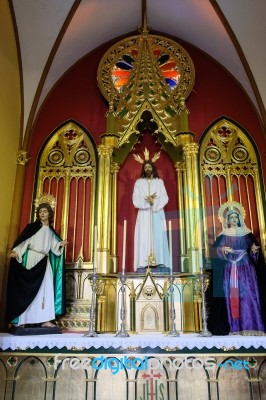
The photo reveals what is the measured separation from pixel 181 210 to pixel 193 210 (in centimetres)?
46

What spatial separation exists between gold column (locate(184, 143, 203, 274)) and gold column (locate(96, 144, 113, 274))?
52.1 inches

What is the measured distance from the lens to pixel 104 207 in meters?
6.23

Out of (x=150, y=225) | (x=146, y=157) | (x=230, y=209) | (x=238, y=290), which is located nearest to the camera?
(x=238, y=290)

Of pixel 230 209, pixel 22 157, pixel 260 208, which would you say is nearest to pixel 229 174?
pixel 260 208

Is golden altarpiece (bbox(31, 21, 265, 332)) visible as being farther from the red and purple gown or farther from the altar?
the altar

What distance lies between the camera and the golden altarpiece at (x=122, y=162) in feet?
18.7

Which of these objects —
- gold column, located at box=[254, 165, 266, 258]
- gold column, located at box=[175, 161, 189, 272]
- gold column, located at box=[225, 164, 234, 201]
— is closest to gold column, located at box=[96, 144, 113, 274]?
gold column, located at box=[175, 161, 189, 272]

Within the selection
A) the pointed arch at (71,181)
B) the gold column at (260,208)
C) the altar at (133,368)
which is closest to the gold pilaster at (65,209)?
the pointed arch at (71,181)

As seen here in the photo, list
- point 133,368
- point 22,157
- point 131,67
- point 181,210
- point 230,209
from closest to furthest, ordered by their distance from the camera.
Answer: point 133,368, point 230,209, point 181,210, point 22,157, point 131,67

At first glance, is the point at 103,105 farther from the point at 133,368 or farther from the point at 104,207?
the point at 133,368

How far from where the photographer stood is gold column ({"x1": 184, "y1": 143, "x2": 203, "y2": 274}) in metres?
5.82

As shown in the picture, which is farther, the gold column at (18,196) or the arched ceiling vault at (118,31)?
the arched ceiling vault at (118,31)

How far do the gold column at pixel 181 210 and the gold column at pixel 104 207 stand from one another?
4.15 feet

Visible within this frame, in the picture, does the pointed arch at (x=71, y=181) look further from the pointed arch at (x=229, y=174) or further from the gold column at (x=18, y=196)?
the pointed arch at (x=229, y=174)
